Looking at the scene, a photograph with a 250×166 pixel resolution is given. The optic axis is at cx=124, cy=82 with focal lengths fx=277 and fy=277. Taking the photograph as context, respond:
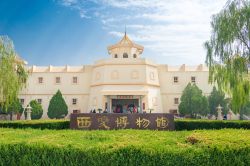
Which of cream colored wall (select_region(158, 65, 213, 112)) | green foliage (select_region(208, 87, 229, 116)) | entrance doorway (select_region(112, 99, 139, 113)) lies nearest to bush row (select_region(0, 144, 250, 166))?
green foliage (select_region(208, 87, 229, 116))

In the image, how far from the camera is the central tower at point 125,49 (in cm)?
3616

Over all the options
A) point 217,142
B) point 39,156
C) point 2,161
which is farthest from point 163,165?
point 2,161

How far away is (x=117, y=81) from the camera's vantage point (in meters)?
32.2

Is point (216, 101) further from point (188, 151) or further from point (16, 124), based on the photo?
point (188, 151)

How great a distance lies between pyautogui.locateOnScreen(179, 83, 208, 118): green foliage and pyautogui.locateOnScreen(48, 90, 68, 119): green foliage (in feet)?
44.7

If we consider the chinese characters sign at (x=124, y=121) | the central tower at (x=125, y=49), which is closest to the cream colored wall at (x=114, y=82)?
the central tower at (x=125, y=49)

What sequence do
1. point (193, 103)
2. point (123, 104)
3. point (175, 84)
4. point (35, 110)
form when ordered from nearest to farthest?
point (193, 103) → point (35, 110) → point (123, 104) → point (175, 84)

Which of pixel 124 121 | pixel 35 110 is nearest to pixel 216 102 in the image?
pixel 35 110

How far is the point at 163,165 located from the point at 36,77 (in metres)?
33.6

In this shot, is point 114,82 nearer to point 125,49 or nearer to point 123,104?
point 123,104

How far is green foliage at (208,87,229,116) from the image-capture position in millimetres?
31558

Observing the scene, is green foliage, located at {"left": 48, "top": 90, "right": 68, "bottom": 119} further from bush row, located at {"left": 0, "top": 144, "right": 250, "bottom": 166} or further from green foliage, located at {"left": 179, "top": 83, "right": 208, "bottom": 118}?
bush row, located at {"left": 0, "top": 144, "right": 250, "bottom": 166}

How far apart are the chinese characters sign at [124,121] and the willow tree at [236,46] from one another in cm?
599

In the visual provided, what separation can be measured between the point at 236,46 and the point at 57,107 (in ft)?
72.1
